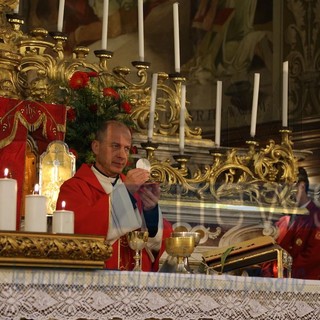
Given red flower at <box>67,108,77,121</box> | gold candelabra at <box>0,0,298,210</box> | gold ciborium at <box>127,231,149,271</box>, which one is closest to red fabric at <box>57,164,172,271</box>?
gold ciborium at <box>127,231,149,271</box>

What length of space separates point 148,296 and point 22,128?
1.86m

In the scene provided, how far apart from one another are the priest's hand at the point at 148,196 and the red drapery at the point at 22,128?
2.30 ft

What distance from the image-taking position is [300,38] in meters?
8.98

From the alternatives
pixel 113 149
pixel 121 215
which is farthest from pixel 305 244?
pixel 113 149

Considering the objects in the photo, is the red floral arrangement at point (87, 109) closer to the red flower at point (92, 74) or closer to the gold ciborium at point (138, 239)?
the red flower at point (92, 74)

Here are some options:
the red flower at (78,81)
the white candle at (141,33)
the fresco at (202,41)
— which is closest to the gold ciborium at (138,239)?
the red flower at (78,81)

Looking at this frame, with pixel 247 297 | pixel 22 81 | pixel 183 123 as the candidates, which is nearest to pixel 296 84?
pixel 183 123

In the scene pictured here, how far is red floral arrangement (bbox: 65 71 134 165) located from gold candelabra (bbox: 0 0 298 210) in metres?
0.12

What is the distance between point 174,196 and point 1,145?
2.84 ft

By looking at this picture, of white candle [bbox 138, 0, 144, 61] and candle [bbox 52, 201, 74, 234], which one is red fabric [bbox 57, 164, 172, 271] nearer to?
candle [bbox 52, 201, 74, 234]

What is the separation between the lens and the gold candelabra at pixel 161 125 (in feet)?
18.6

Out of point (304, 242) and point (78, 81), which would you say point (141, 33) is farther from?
point (304, 242)

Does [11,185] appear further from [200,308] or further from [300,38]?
[300,38]

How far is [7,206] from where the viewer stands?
3.67 metres
